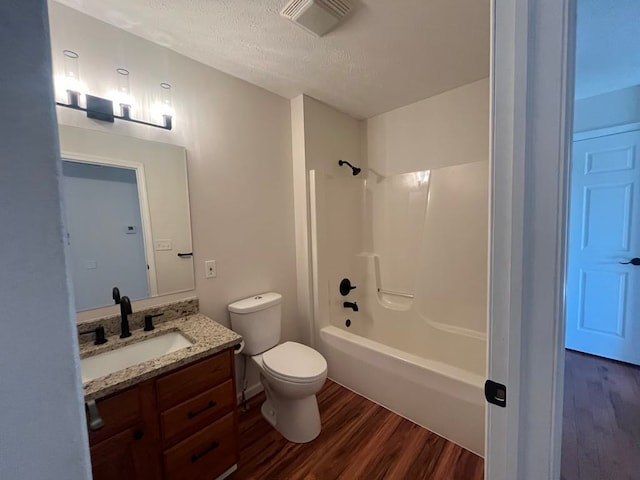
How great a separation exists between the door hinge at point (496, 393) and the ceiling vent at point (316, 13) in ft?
5.29

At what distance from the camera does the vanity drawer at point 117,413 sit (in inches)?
38.8

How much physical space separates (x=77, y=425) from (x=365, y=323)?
2432mm

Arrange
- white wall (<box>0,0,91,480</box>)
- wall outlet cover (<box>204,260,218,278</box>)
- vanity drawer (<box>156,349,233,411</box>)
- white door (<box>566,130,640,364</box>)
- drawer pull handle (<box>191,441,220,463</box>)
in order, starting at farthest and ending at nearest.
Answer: white door (<box>566,130,640,364</box>)
wall outlet cover (<box>204,260,218,278</box>)
drawer pull handle (<box>191,441,220,463</box>)
vanity drawer (<box>156,349,233,411</box>)
white wall (<box>0,0,91,480</box>)

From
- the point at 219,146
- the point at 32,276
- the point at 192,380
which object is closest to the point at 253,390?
the point at 192,380

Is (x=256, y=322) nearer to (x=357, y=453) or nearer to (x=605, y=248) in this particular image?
(x=357, y=453)

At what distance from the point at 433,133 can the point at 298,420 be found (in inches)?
95.0

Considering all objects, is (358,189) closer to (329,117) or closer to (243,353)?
(329,117)

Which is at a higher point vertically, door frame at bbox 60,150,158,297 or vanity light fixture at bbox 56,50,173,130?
vanity light fixture at bbox 56,50,173,130

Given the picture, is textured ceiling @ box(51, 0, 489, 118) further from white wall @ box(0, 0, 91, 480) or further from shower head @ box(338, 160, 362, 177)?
white wall @ box(0, 0, 91, 480)

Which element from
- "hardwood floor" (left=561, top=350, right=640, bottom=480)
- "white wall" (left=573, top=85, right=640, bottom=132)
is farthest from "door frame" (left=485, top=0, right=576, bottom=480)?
"white wall" (left=573, top=85, right=640, bottom=132)

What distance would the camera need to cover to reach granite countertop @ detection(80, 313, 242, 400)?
3.27 feet

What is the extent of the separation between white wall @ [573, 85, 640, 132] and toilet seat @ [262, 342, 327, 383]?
2.86 metres

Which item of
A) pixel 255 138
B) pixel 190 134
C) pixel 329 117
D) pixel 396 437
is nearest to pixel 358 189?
pixel 329 117

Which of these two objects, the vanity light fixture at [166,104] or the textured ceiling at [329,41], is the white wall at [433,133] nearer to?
the textured ceiling at [329,41]
